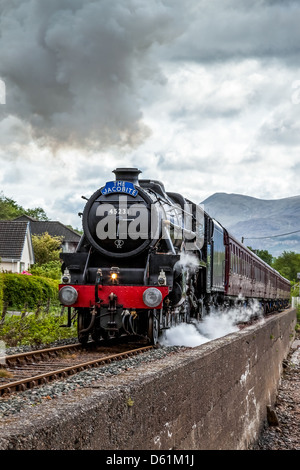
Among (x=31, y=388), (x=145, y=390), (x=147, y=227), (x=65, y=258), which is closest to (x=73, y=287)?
(x=65, y=258)

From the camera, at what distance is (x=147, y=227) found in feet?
37.1

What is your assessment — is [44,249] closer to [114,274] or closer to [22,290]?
[22,290]

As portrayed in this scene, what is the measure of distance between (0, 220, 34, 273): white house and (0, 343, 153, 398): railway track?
3387 centimetres

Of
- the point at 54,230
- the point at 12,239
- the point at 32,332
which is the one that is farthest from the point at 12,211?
the point at 32,332

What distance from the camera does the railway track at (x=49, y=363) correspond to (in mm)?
7005

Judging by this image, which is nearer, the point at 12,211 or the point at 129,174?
the point at 129,174

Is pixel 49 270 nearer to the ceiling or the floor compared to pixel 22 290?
nearer to the ceiling

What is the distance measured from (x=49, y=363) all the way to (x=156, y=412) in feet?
13.5

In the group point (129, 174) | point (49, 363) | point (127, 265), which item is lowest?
point (49, 363)

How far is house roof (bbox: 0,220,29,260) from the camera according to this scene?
45250mm

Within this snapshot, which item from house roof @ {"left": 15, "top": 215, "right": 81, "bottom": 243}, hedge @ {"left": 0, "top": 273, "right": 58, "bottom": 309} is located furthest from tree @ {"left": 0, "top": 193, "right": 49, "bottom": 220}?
hedge @ {"left": 0, "top": 273, "right": 58, "bottom": 309}

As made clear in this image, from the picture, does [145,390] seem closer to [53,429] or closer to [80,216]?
[53,429]

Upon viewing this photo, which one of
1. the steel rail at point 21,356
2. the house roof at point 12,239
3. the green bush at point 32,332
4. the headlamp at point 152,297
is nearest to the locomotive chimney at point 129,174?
the headlamp at point 152,297

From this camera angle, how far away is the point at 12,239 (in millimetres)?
46781
